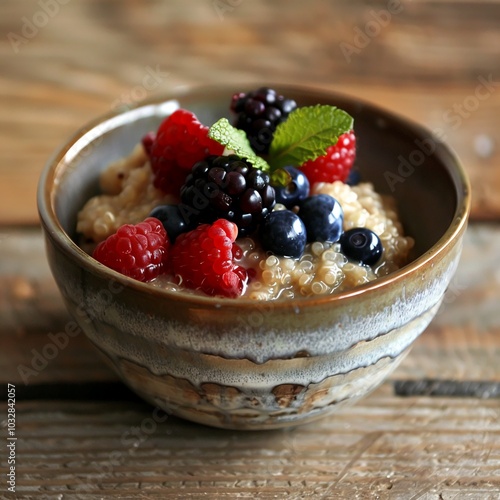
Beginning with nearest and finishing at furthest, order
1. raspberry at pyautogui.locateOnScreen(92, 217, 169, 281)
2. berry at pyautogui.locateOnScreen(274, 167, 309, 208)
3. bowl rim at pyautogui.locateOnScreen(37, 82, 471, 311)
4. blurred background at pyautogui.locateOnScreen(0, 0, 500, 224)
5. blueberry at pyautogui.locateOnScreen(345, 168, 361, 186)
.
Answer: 1. bowl rim at pyautogui.locateOnScreen(37, 82, 471, 311)
2. raspberry at pyautogui.locateOnScreen(92, 217, 169, 281)
3. berry at pyautogui.locateOnScreen(274, 167, 309, 208)
4. blueberry at pyautogui.locateOnScreen(345, 168, 361, 186)
5. blurred background at pyautogui.locateOnScreen(0, 0, 500, 224)

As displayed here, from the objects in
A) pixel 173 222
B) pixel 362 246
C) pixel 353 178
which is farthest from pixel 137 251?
pixel 353 178

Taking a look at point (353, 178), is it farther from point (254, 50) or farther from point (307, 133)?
point (254, 50)

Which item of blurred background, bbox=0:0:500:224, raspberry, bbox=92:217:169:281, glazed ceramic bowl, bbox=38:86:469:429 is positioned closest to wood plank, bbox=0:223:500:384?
glazed ceramic bowl, bbox=38:86:469:429

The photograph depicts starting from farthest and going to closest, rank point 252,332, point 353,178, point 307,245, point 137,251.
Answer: point 353,178 < point 307,245 < point 137,251 < point 252,332

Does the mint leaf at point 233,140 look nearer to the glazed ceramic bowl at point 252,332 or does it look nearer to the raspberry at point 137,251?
the raspberry at point 137,251

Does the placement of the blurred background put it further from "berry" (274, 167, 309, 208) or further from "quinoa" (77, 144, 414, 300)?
"berry" (274, 167, 309, 208)
